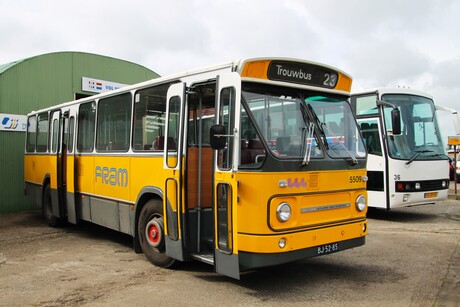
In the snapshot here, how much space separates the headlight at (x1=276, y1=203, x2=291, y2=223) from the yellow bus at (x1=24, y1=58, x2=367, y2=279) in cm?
1

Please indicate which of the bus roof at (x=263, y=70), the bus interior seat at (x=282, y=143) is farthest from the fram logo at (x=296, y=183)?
the bus roof at (x=263, y=70)

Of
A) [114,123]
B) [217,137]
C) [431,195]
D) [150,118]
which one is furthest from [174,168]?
[431,195]

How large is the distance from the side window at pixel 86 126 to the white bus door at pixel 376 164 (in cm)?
632

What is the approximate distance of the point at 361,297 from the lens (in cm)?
541

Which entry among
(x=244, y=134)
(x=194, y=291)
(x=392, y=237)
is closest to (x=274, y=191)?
(x=244, y=134)

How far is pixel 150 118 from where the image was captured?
7.12 m

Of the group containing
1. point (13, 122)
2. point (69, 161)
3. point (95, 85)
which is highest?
point (95, 85)

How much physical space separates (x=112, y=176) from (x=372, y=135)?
6.43m

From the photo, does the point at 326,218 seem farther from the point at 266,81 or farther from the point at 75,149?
the point at 75,149

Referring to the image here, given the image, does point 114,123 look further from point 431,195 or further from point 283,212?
point 431,195

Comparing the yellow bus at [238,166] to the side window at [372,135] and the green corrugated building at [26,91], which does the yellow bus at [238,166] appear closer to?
the side window at [372,135]

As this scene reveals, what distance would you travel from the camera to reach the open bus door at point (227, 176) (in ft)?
17.0

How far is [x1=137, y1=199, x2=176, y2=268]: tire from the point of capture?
6607 millimetres

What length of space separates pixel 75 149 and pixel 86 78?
6.72m
